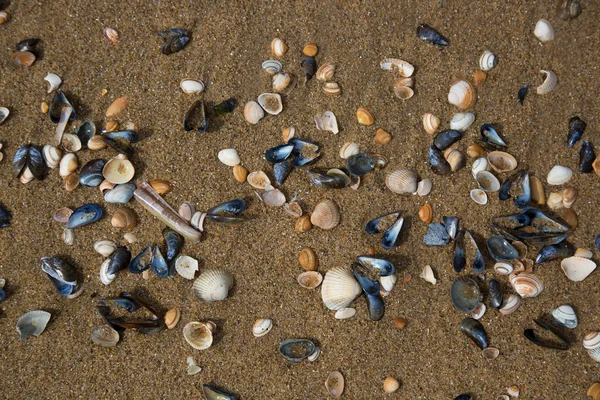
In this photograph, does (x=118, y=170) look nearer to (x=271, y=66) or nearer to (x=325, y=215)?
(x=271, y=66)

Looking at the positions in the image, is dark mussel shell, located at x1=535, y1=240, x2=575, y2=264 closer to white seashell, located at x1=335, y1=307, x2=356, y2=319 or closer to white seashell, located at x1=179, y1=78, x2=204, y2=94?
white seashell, located at x1=335, y1=307, x2=356, y2=319

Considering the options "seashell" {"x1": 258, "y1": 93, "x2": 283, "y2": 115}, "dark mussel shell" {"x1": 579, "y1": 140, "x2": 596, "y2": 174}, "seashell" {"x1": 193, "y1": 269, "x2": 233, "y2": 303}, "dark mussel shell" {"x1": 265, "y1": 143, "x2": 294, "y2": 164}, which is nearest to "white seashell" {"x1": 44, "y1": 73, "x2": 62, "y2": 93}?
"seashell" {"x1": 258, "y1": 93, "x2": 283, "y2": 115}

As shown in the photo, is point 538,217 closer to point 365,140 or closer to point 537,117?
point 537,117

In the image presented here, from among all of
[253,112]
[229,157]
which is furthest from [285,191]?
[253,112]

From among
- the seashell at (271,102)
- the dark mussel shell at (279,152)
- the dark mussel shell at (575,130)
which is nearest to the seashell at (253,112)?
the seashell at (271,102)

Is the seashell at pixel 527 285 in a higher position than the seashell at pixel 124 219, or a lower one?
higher

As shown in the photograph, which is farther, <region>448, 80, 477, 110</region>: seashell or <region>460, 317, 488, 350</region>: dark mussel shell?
<region>448, 80, 477, 110</region>: seashell

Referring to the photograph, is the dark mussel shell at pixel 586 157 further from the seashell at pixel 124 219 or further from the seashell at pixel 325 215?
the seashell at pixel 124 219
